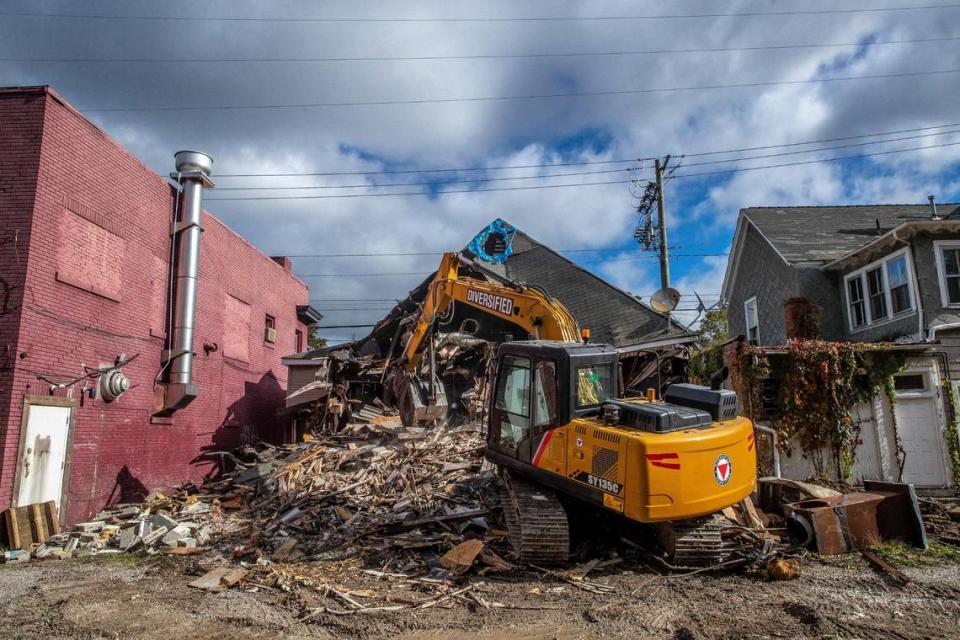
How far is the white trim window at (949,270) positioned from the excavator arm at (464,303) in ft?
29.7

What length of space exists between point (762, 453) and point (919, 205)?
46.3ft

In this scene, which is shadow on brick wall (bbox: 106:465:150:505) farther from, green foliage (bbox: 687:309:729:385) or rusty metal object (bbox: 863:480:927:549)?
rusty metal object (bbox: 863:480:927:549)

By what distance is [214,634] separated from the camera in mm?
5609

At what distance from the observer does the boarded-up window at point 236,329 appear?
16859 millimetres

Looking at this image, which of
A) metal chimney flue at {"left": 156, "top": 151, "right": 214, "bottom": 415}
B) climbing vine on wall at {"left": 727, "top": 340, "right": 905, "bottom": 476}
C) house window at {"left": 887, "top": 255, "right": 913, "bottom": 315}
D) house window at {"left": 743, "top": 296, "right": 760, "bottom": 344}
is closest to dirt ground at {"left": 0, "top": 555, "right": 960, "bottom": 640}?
climbing vine on wall at {"left": 727, "top": 340, "right": 905, "bottom": 476}

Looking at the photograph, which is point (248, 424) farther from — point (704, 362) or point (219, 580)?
point (704, 362)

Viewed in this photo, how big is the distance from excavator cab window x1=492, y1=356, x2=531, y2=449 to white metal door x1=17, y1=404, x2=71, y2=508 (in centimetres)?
765

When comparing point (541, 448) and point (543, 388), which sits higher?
point (543, 388)

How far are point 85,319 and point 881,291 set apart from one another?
18.3m

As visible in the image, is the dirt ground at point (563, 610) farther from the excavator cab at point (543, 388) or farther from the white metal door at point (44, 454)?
the white metal door at point (44, 454)

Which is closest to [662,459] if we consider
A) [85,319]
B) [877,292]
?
[85,319]

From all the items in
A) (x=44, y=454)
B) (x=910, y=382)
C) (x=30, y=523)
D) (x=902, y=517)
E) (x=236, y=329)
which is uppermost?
(x=236, y=329)

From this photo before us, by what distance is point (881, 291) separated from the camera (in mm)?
15664

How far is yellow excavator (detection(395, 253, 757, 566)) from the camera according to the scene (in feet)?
20.6
